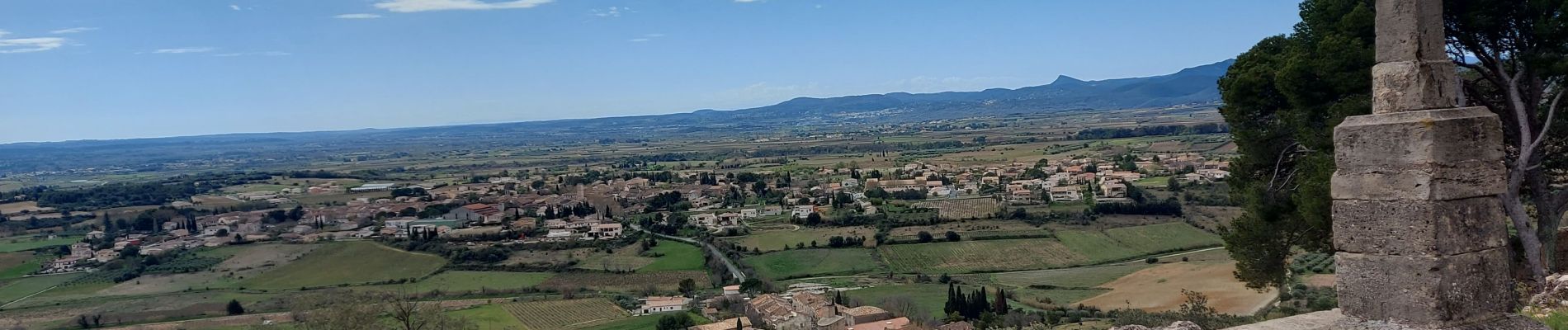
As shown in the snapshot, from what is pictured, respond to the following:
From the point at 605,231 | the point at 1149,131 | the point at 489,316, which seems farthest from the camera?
the point at 1149,131

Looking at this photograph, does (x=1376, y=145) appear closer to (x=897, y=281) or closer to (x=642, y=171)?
(x=897, y=281)

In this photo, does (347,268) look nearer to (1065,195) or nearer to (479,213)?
(479,213)

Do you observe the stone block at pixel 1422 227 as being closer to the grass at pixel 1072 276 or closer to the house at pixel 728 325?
the house at pixel 728 325

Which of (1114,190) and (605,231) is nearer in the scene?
(605,231)

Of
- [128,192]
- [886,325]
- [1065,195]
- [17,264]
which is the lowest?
[17,264]

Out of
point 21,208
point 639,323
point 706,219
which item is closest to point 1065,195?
point 706,219

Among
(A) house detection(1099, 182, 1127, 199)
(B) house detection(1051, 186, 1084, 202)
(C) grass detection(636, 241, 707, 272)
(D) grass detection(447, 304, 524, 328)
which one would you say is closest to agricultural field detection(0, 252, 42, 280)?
(D) grass detection(447, 304, 524, 328)
